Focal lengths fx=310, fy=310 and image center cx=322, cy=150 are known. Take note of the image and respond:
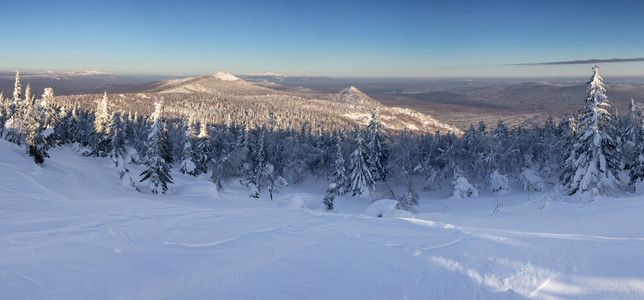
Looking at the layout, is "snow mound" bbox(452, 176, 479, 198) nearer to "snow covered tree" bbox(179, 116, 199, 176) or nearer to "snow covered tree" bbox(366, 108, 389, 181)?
"snow covered tree" bbox(366, 108, 389, 181)

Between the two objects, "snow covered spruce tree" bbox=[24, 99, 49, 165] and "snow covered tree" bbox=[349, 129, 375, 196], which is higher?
"snow covered spruce tree" bbox=[24, 99, 49, 165]

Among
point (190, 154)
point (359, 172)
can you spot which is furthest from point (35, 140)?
point (359, 172)

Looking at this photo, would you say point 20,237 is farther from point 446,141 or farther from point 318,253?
point 446,141

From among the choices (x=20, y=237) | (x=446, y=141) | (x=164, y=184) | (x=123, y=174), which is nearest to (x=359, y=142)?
(x=446, y=141)

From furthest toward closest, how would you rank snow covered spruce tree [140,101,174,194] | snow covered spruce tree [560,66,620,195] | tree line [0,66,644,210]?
tree line [0,66,644,210] < snow covered spruce tree [140,101,174,194] < snow covered spruce tree [560,66,620,195]

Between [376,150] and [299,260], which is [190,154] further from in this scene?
[299,260]

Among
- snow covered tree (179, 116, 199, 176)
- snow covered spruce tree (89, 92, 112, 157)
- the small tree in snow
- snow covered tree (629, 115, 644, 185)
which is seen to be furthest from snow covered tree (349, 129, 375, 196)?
snow covered spruce tree (89, 92, 112, 157)
